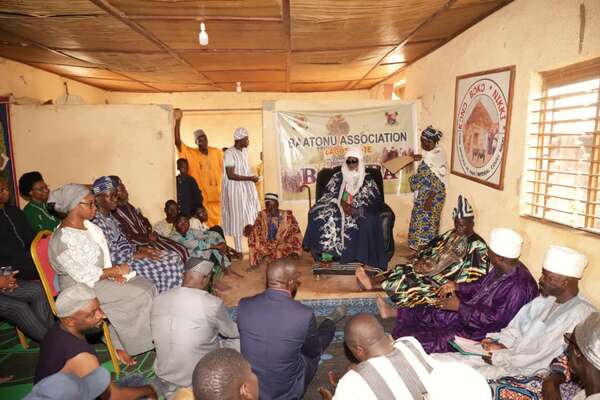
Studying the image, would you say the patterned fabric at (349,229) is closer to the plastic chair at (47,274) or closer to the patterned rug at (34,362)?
the patterned rug at (34,362)

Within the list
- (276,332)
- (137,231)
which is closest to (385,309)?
(276,332)

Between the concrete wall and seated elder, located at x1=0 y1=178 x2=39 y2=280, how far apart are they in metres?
4.74

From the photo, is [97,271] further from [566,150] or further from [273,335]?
[566,150]

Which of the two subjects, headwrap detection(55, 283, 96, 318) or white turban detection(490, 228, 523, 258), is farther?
white turban detection(490, 228, 523, 258)

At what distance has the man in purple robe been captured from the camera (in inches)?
118

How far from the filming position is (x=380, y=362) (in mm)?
1660

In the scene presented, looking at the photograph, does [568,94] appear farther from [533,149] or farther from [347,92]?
[347,92]

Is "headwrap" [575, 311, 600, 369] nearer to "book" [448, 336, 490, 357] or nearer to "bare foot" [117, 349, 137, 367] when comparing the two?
"book" [448, 336, 490, 357]

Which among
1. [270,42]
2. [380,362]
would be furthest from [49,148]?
[380,362]

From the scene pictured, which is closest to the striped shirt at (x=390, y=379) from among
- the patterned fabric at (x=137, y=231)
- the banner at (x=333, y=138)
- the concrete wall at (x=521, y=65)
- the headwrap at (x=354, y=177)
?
the concrete wall at (x=521, y=65)

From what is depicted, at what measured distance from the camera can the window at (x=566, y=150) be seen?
283 centimetres

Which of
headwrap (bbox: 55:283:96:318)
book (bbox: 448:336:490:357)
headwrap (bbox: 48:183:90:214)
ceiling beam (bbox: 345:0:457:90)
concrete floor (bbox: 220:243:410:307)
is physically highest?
ceiling beam (bbox: 345:0:457:90)

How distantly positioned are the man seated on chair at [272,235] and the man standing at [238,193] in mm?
749

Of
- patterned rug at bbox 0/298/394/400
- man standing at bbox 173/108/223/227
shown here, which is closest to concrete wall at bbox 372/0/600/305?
patterned rug at bbox 0/298/394/400
